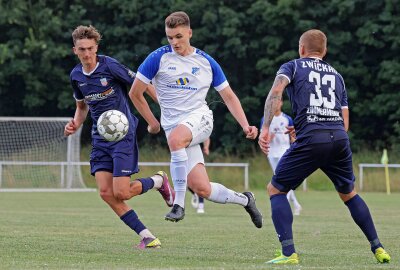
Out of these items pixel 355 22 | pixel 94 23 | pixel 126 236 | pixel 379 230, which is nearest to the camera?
pixel 126 236

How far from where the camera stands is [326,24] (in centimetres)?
3862

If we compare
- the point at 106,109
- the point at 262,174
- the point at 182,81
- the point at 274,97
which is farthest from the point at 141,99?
the point at 262,174

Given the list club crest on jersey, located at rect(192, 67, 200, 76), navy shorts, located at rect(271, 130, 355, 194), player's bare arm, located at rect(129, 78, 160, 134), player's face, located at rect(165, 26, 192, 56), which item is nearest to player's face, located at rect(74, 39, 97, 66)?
player's bare arm, located at rect(129, 78, 160, 134)

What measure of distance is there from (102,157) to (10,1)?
97.3ft

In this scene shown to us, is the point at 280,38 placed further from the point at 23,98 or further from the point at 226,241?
the point at 226,241

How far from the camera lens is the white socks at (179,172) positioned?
974 cm

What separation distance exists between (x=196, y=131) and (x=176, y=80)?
1.84 feet

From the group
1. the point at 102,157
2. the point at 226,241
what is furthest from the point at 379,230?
the point at 102,157

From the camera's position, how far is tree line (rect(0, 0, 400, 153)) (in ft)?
123

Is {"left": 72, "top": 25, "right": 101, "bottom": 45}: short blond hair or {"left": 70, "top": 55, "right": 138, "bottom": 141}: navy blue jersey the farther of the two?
{"left": 70, "top": 55, "right": 138, "bottom": 141}: navy blue jersey

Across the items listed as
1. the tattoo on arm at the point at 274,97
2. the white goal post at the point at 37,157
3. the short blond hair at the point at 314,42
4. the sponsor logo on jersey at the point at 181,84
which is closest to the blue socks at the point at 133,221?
the sponsor logo on jersey at the point at 181,84

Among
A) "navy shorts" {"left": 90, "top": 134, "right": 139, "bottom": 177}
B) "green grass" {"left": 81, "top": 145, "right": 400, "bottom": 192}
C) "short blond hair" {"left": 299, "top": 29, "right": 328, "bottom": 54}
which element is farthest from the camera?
"green grass" {"left": 81, "top": 145, "right": 400, "bottom": 192}

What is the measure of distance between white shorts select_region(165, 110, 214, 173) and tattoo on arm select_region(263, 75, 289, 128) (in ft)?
5.04

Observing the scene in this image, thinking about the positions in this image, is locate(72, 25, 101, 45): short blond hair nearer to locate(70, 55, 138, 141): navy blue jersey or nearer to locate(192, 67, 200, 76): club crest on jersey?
locate(70, 55, 138, 141): navy blue jersey
